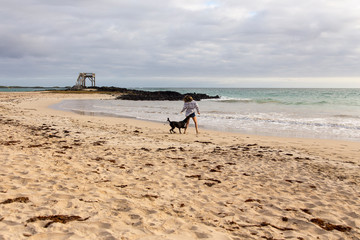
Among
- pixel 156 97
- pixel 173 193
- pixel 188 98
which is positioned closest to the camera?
pixel 173 193

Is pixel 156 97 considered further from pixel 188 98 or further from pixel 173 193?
pixel 173 193

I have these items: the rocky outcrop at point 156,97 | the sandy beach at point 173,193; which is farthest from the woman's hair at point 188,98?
the rocky outcrop at point 156,97

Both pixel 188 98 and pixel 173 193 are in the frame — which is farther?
pixel 188 98

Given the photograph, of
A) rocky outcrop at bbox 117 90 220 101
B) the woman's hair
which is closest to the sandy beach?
the woman's hair

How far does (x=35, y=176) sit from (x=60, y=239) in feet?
8.34

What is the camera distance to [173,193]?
15.6ft

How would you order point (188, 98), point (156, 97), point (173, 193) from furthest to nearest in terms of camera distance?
point (156, 97), point (188, 98), point (173, 193)

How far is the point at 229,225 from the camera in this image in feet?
12.0

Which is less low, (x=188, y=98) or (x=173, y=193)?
(x=188, y=98)

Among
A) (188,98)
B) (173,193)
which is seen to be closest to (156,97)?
(188,98)

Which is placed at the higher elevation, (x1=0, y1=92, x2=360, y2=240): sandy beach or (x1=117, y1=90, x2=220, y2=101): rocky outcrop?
(x1=117, y1=90, x2=220, y2=101): rocky outcrop

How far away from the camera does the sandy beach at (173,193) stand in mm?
3426

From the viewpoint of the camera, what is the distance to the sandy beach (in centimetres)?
343

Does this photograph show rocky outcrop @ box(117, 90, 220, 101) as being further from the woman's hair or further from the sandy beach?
the sandy beach
